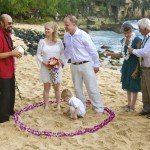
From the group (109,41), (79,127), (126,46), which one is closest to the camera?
(79,127)

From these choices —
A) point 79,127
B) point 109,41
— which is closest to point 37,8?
point 109,41

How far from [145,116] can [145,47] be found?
52.6 inches

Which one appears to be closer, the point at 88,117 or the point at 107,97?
the point at 88,117

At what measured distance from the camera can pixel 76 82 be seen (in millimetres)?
6820

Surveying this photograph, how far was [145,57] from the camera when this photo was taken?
6.36 meters

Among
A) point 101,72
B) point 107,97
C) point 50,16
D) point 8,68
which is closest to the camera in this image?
point 8,68

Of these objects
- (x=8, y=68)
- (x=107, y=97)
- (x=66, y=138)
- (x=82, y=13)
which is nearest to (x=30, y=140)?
(x=66, y=138)

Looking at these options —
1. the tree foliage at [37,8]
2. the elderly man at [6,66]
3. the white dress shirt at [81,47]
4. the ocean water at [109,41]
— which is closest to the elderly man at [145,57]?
the white dress shirt at [81,47]

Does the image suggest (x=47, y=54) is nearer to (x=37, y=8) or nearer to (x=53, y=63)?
(x=53, y=63)

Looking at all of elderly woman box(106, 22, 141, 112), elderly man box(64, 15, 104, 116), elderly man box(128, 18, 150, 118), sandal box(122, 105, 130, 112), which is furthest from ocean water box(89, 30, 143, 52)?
elderly man box(64, 15, 104, 116)

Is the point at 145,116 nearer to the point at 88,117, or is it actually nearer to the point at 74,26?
the point at 88,117

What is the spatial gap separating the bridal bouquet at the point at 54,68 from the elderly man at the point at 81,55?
254 millimetres

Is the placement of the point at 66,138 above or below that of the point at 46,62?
below

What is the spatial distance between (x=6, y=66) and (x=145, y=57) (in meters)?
2.30
